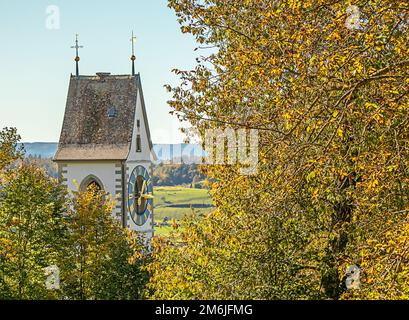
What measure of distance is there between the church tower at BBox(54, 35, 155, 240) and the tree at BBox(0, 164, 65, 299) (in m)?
11.9

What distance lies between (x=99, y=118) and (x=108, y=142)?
4.56 ft

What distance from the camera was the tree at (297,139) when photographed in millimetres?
9000

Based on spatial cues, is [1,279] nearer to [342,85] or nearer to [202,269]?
[202,269]

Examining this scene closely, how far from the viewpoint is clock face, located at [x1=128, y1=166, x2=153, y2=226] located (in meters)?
37.7

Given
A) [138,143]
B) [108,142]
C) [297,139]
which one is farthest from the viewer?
[138,143]

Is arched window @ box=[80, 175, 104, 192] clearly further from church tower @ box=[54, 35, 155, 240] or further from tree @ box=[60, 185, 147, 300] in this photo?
tree @ box=[60, 185, 147, 300]

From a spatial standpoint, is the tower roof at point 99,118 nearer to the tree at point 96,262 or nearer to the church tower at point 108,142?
the church tower at point 108,142

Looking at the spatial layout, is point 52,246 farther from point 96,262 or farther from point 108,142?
point 108,142

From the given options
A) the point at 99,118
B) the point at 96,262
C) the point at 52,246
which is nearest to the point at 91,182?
the point at 99,118

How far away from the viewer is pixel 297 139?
9.68 meters

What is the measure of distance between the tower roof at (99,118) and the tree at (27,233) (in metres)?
12.2

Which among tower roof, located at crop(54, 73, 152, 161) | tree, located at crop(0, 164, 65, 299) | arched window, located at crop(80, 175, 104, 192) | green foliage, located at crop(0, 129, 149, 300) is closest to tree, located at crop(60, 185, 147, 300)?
green foliage, located at crop(0, 129, 149, 300)
